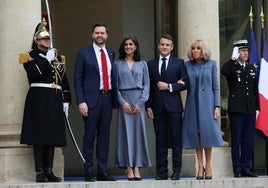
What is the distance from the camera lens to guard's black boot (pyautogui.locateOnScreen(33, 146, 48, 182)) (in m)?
10.7

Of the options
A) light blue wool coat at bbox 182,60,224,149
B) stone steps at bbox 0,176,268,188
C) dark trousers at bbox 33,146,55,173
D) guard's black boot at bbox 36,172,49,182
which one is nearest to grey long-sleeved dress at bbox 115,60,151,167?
stone steps at bbox 0,176,268,188

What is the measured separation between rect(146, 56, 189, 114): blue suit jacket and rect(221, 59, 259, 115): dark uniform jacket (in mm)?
977

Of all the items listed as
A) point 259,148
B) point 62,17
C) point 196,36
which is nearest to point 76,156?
point 62,17

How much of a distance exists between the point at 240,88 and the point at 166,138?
1506 mm

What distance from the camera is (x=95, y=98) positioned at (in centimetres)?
1081

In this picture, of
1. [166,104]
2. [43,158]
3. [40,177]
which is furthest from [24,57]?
[166,104]

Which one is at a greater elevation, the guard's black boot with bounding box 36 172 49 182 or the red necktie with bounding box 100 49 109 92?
the red necktie with bounding box 100 49 109 92

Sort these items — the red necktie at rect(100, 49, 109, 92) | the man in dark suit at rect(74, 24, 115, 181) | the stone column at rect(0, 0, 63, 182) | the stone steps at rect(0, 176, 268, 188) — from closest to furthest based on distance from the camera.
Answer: the stone steps at rect(0, 176, 268, 188), the man in dark suit at rect(74, 24, 115, 181), the red necktie at rect(100, 49, 109, 92), the stone column at rect(0, 0, 63, 182)

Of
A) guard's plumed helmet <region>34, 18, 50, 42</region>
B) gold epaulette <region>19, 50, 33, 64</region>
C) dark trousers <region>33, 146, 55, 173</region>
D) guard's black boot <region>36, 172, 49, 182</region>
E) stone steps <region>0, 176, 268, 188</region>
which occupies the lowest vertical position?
stone steps <region>0, 176, 268, 188</region>

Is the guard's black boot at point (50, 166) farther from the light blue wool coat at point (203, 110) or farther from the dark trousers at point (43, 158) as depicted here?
the light blue wool coat at point (203, 110)

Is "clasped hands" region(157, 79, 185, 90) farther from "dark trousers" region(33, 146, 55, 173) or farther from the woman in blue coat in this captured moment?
"dark trousers" region(33, 146, 55, 173)

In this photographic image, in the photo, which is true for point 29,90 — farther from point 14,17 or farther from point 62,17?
point 62,17

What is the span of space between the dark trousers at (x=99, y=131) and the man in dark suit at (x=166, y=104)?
0.64 meters

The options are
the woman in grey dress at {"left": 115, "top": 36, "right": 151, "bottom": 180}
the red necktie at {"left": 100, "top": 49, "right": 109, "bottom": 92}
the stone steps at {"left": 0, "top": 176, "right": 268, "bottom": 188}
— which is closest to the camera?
the stone steps at {"left": 0, "top": 176, "right": 268, "bottom": 188}
